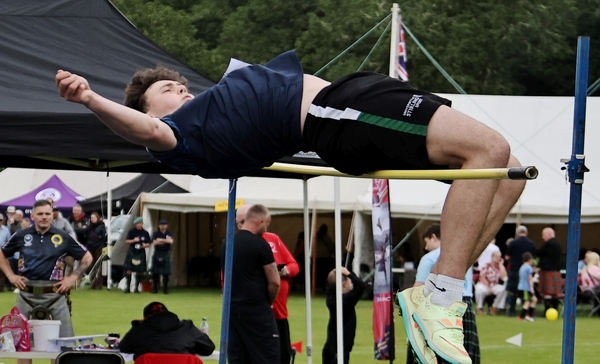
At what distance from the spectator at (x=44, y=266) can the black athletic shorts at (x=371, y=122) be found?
6.02 m

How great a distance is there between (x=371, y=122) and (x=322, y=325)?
12542 mm

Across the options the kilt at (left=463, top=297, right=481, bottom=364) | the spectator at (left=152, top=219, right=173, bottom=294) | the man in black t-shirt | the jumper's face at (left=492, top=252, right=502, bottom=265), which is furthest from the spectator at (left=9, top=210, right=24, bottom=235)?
the kilt at (left=463, top=297, right=481, bottom=364)

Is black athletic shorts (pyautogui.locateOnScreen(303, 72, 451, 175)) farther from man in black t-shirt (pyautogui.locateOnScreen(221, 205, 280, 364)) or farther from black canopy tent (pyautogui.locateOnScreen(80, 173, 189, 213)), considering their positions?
black canopy tent (pyautogui.locateOnScreen(80, 173, 189, 213))

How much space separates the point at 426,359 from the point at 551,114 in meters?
16.6

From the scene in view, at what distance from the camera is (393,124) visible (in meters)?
3.66

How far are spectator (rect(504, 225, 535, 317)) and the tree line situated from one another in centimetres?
1932

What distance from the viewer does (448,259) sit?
385 centimetres

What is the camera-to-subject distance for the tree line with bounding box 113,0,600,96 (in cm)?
3884

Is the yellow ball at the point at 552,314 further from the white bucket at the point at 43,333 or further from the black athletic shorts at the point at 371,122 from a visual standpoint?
the black athletic shorts at the point at 371,122

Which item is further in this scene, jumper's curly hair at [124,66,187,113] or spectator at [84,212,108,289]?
spectator at [84,212,108,289]

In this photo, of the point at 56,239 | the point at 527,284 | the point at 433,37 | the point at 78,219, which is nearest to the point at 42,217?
the point at 56,239

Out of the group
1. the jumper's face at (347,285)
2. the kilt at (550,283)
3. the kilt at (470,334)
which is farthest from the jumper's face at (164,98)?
the kilt at (550,283)

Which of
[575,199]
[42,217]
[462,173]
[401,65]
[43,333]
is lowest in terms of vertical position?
[43,333]

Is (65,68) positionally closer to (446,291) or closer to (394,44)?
(446,291)
